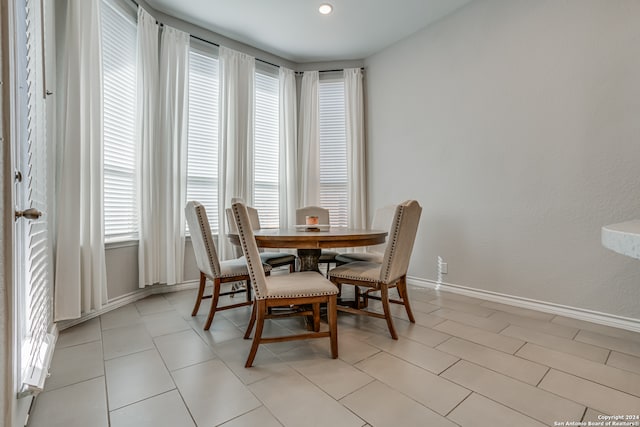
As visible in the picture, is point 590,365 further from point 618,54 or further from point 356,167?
point 356,167

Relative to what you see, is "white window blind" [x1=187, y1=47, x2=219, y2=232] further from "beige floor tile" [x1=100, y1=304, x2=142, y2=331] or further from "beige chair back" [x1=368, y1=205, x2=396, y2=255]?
"beige chair back" [x1=368, y1=205, x2=396, y2=255]

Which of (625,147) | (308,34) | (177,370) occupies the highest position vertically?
(308,34)

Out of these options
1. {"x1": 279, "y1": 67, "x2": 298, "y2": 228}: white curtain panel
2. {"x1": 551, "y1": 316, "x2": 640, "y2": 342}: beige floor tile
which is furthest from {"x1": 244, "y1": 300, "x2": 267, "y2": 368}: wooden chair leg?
{"x1": 279, "y1": 67, "x2": 298, "y2": 228}: white curtain panel

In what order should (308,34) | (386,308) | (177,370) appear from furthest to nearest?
1. (308,34)
2. (386,308)
3. (177,370)

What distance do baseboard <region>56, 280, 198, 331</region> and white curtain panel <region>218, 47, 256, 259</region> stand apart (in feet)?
1.77

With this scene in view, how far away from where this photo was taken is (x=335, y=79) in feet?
13.7

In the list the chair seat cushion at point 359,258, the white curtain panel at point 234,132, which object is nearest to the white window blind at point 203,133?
the white curtain panel at point 234,132

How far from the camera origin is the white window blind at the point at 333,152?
164 inches

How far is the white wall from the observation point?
217cm

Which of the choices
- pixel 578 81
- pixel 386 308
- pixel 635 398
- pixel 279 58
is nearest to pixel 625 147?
pixel 578 81

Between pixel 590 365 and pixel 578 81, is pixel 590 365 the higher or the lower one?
the lower one

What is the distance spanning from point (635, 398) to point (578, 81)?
7.46 ft

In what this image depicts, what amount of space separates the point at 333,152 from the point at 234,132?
142 centimetres

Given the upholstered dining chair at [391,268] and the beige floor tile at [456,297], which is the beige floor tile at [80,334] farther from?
the beige floor tile at [456,297]
